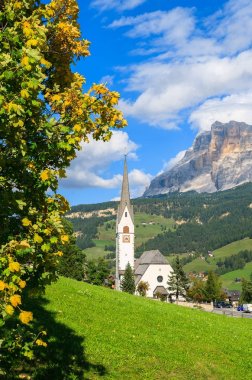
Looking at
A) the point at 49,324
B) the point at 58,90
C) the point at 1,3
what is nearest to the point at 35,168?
the point at 58,90

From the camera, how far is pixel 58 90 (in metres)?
11.3

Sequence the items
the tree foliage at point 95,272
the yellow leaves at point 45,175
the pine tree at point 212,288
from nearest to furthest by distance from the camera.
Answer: the yellow leaves at point 45,175 → the tree foliage at point 95,272 → the pine tree at point 212,288

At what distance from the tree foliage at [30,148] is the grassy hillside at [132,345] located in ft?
19.9

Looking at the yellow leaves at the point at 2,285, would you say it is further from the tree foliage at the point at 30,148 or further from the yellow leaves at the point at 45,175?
the yellow leaves at the point at 45,175

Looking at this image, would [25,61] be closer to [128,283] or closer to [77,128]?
[77,128]

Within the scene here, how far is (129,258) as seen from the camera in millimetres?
129375

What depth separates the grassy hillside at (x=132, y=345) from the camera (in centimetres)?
1565

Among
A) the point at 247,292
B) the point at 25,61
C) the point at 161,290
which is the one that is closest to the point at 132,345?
the point at 25,61

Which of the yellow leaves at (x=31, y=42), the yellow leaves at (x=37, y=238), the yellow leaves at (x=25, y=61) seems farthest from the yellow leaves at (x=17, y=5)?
the yellow leaves at (x=37, y=238)

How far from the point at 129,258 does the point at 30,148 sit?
401ft

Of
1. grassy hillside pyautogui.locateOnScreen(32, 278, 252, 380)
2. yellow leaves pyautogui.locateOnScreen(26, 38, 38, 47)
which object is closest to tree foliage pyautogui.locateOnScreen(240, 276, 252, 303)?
grassy hillside pyautogui.locateOnScreen(32, 278, 252, 380)

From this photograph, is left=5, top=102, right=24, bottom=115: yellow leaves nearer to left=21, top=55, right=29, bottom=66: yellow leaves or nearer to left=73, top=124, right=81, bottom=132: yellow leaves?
left=21, top=55, right=29, bottom=66: yellow leaves

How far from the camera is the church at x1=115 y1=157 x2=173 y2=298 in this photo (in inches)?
5079

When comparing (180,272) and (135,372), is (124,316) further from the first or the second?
(180,272)
